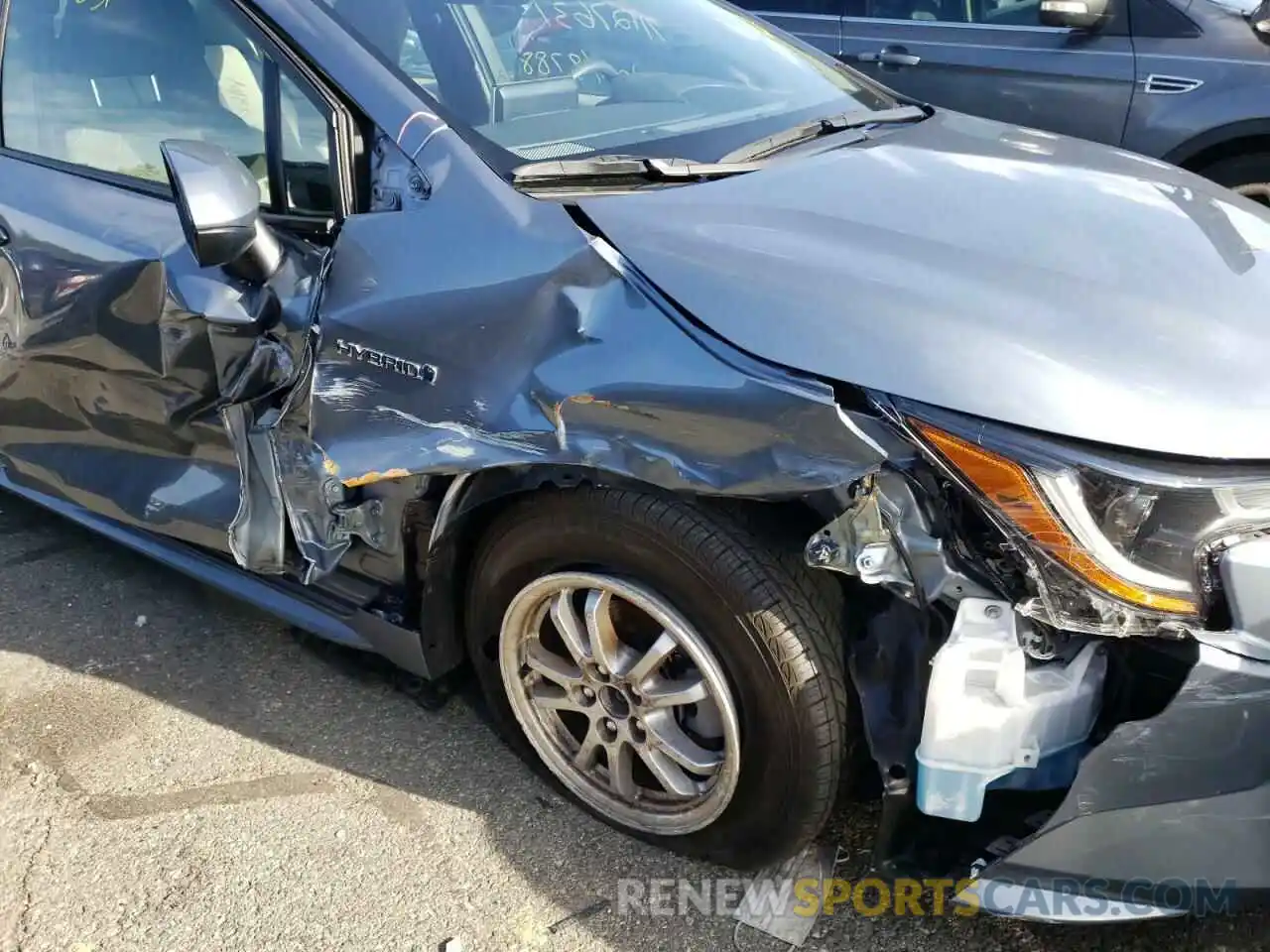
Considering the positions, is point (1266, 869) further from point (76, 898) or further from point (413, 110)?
point (76, 898)

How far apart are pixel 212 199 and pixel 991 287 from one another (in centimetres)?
136

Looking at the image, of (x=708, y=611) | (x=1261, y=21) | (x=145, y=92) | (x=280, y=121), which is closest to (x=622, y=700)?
(x=708, y=611)

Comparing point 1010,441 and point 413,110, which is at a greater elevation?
point 413,110

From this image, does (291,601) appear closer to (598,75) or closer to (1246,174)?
(598,75)

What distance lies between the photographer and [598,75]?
8.28 ft

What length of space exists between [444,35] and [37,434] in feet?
5.23

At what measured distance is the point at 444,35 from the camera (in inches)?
92.2

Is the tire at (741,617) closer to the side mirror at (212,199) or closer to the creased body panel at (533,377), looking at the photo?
the creased body panel at (533,377)

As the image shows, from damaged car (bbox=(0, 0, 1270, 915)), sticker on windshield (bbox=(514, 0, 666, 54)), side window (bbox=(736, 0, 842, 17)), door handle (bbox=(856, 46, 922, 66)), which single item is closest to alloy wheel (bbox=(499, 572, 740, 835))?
damaged car (bbox=(0, 0, 1270, 915))

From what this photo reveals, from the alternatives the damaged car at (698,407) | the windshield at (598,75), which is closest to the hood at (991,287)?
the damaged car at (698,407)

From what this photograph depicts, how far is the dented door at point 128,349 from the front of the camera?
7.53ft

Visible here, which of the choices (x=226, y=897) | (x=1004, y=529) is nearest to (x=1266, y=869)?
(x=1004, y=529)

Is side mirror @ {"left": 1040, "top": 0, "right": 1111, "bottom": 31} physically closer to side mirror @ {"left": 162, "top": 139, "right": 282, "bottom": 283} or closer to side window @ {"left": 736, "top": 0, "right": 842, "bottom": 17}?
side window @ {"left": 736, "top": 0, "right": 842, "bottom": 17}

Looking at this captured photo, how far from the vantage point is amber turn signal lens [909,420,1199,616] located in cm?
159
